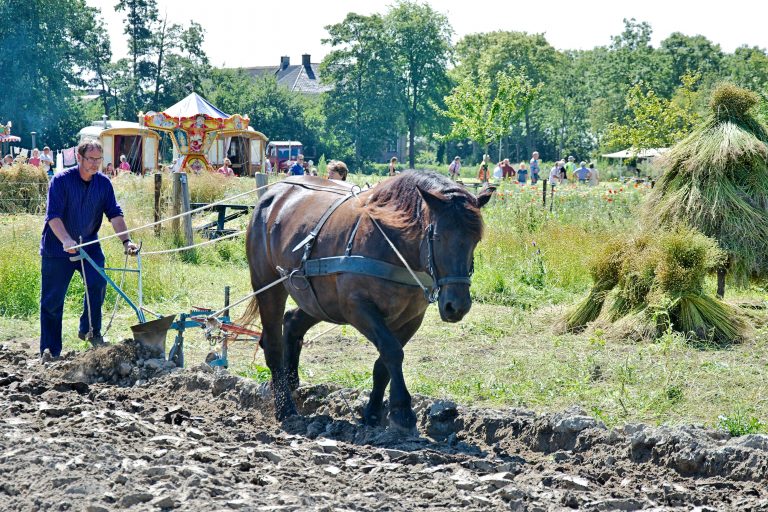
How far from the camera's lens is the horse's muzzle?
5750mm

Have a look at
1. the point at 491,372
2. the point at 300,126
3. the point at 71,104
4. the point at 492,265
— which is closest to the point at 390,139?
the point at 300,126

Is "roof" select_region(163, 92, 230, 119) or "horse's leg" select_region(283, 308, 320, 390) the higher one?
"roof" select_region(163, 92, 230, 119)

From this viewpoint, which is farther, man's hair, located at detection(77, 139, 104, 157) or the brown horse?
man's hair, located at detection(77, 139, 104, 157)

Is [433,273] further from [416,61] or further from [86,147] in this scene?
[416,61]

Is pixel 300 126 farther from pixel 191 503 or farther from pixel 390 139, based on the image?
pixel 191 503

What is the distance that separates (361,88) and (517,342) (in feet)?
206

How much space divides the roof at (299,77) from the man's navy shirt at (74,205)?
7912cm

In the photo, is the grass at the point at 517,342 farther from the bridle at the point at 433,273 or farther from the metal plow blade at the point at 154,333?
the bridle at the point at 433,273

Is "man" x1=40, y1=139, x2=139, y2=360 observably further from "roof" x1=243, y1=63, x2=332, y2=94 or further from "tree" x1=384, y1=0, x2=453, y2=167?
"roof" x1=243, y1=63, x2=332, y2=94

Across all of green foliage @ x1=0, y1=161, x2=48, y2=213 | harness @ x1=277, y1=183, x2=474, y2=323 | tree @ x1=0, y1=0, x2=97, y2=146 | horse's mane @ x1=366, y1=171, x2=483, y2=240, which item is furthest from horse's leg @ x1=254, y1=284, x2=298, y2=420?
tree @ x1=0, y1=0, x2=97, y2=146

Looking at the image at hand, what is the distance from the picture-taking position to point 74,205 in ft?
26.9

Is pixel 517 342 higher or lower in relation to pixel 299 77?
lower

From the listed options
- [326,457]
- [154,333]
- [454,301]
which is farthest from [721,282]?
[326,457]

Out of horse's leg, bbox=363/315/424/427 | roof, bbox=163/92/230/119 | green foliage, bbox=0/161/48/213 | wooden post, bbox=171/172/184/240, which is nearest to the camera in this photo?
horse's leg, bbox=363/315/424/427
